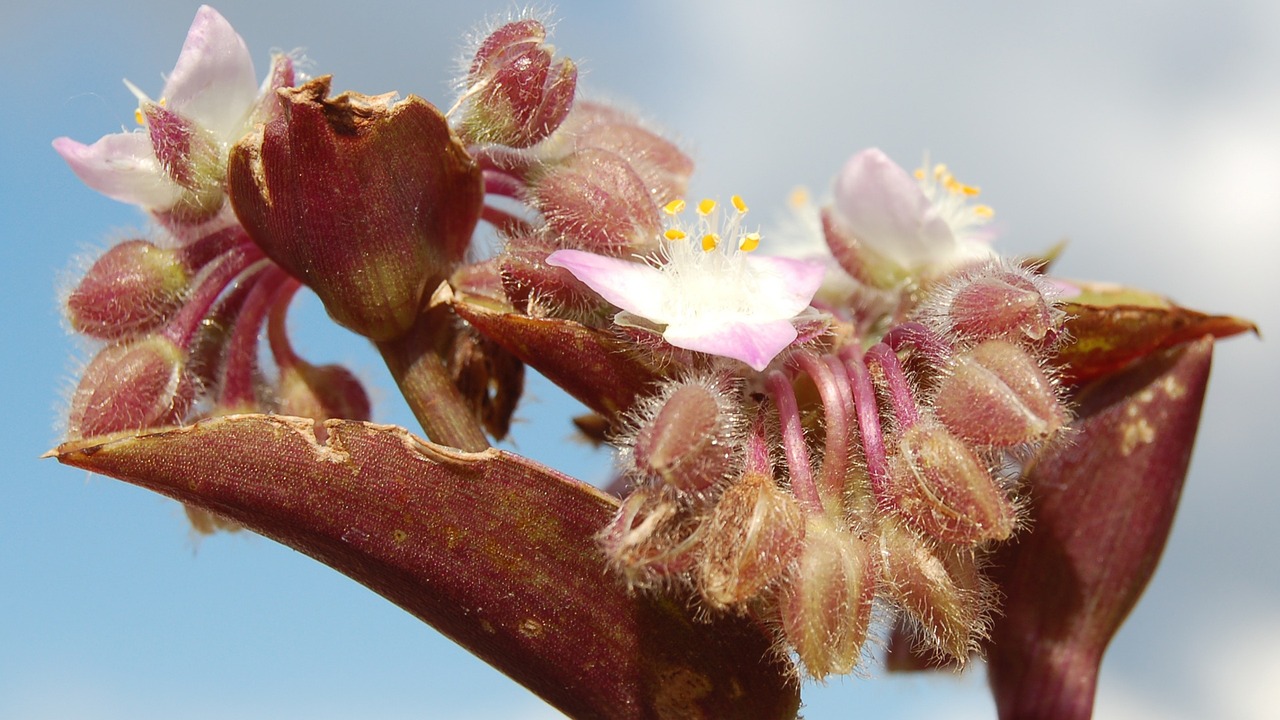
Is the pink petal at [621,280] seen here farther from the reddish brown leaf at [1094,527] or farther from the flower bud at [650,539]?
the reddish brown leaf at [1094,527]

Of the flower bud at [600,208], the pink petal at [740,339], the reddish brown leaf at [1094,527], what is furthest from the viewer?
the reddish brown leaf at [1094,527]

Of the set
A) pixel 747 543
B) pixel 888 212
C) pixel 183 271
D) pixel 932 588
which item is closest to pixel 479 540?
pixel 747 543

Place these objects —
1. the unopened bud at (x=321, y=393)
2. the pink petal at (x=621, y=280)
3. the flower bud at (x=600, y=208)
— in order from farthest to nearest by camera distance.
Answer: the unopened bud at (x=321, y=393) < the flower bud at (x=600, y=208) < the pink petal at (x=621, y=280)

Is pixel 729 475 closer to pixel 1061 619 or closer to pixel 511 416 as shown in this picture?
pixel 511 416

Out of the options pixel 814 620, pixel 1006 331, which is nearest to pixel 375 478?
pixel 814 620

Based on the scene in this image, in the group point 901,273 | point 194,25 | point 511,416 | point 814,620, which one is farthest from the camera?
point 901,273

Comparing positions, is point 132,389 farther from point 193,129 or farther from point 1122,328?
point 1122,328

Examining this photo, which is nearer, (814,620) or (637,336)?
(814,620)

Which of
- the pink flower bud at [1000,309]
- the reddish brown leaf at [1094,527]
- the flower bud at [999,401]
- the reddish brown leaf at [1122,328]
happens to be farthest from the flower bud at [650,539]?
the reddish brown leaf at [1094,527]
